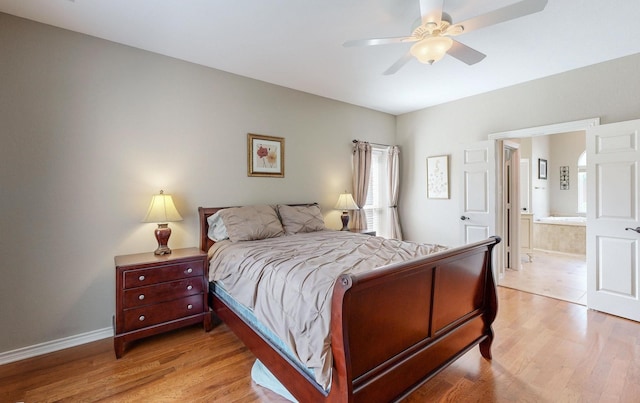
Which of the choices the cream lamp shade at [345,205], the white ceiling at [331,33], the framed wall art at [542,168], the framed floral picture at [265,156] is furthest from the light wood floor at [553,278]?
the framed floral picture at [265,156]

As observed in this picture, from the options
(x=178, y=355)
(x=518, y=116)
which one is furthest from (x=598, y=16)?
(x=178, y=355)

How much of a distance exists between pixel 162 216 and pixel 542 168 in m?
8.19

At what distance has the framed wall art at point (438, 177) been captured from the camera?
185 inches

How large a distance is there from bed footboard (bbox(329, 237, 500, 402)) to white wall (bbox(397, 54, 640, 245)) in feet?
8.13

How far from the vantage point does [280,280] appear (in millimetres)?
1817

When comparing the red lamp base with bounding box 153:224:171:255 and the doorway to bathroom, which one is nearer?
the red lamp base with bounding box 153:224:171:255

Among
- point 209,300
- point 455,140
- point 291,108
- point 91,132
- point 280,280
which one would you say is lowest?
point 209,300

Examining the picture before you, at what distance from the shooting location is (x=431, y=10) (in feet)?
6.19

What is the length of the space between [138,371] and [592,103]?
526cm

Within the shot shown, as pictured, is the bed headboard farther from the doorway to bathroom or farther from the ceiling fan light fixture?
the doorway to bathroom

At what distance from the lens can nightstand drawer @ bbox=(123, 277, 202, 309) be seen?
7.84ft

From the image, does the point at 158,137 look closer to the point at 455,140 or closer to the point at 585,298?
the point at 455,140

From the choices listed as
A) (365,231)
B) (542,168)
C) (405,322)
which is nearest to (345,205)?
(365,231)

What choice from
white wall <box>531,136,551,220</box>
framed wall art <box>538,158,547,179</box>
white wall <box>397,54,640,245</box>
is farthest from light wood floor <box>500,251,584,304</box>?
framed wall art <box>538,158,547,179</box>
